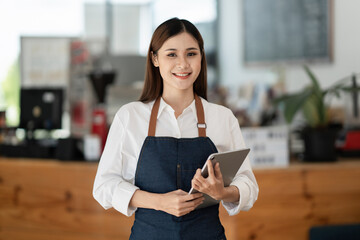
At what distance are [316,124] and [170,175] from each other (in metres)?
1.90

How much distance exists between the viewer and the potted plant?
287cm

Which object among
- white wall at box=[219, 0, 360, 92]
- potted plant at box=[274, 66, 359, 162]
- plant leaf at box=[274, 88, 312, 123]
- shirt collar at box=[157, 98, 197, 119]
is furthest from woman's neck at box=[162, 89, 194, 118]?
white wall at box=[219, 0, 360, 92]

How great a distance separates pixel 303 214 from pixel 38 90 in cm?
224

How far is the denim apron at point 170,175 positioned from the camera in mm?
1306

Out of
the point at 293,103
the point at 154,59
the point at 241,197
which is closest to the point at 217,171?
the point at 241,197

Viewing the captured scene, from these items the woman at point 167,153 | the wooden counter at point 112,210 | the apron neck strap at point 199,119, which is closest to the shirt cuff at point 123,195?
the woman at point 167,153

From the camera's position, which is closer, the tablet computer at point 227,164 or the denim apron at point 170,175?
the tablet computer at point 227,164

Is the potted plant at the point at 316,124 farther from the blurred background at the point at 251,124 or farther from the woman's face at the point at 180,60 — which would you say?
the woman's face at the point at 180,60

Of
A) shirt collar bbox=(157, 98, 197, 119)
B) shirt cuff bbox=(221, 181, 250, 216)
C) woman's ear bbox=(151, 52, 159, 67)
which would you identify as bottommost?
shirt cuff bbox=(221, 181, 250, 216)

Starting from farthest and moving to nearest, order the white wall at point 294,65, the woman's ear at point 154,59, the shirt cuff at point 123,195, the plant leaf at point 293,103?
the white wall at point 294,65 → the plant leaf at point 293,103 → the woman's ear at point 154,59 → the shirt cuff at point 123,195

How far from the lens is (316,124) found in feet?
9.74

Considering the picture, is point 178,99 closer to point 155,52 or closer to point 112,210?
point 155,52

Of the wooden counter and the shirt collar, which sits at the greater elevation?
the shirt collar

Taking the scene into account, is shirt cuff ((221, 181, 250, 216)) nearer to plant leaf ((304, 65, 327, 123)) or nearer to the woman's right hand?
the woman's right hand
